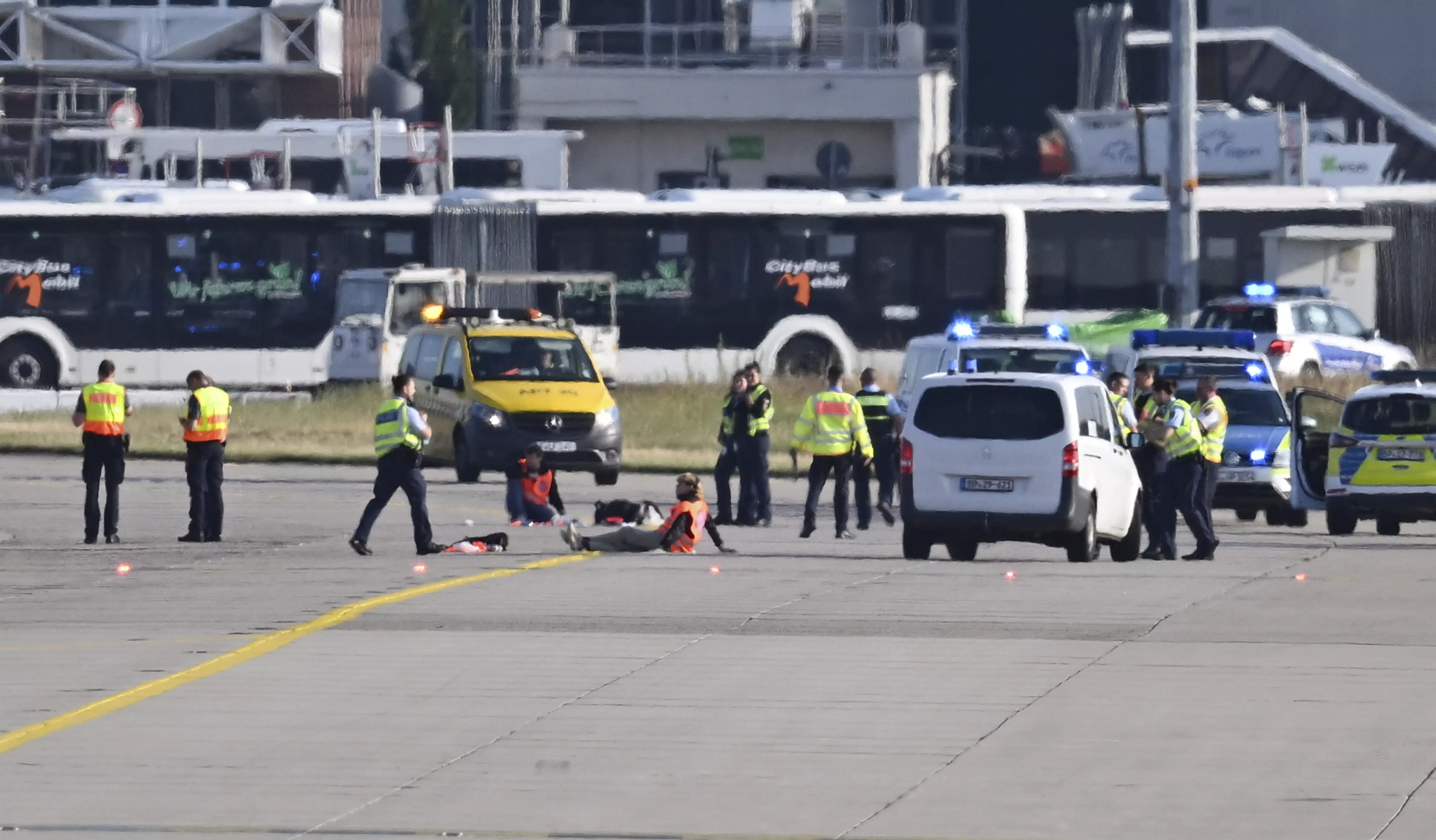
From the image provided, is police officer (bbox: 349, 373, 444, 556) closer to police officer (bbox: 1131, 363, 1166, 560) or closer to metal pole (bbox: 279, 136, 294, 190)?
police officer (bbox: 1131, 363, 1166, 560)

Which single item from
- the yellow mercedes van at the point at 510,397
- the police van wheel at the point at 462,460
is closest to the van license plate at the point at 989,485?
the yellow mercedes van at the point at 510,397

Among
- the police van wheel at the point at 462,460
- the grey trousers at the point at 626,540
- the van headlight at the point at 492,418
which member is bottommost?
the grey trousers at the point at 626,540

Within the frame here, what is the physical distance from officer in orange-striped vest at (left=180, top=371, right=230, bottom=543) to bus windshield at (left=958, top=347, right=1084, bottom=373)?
29.0 ft

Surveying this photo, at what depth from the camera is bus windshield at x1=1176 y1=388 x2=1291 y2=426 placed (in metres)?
26.2

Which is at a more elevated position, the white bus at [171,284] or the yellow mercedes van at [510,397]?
the white bus at [171,284]

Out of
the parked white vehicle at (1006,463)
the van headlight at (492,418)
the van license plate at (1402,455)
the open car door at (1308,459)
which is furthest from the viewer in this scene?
the van headlight at (492,418)

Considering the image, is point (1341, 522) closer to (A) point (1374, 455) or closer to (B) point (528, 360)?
(A) point (1374, 455)

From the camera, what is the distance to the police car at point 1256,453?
25.8 metres

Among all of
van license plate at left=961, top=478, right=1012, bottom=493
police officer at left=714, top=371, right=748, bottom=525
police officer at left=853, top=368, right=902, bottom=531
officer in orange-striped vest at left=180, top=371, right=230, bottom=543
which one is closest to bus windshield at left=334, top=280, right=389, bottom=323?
police officer at left=853, top=368, right=902, bottom=531

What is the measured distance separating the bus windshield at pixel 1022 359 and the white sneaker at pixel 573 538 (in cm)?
733

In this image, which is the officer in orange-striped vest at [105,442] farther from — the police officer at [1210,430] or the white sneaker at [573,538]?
the police officer at [1210,430]

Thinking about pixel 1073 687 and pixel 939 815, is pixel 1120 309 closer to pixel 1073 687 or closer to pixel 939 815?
pixel 1073 687

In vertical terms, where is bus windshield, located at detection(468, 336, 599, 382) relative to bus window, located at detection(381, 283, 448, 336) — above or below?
below

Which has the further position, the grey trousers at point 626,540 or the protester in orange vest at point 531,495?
the protester in orange vest at point 531,495
